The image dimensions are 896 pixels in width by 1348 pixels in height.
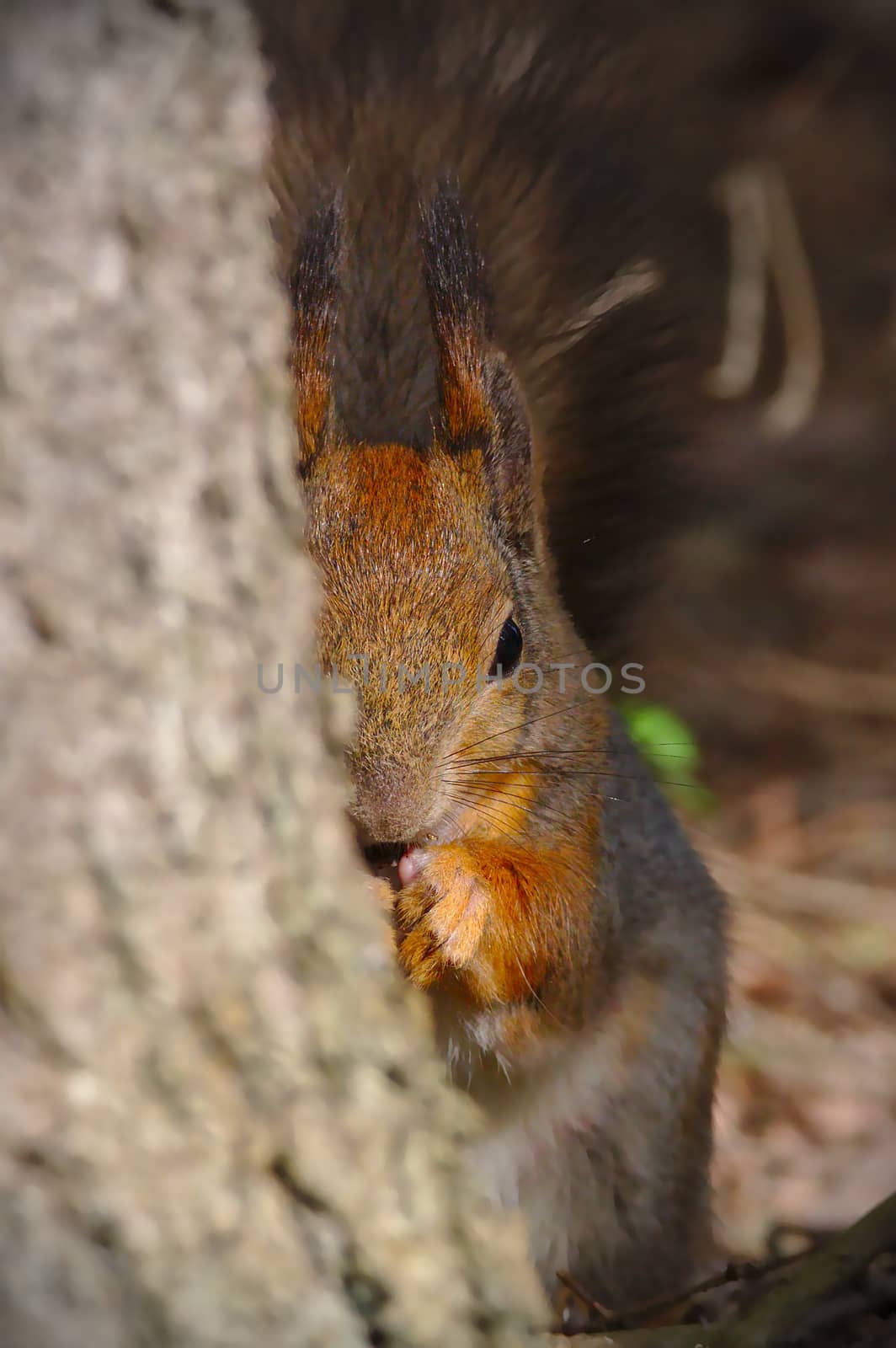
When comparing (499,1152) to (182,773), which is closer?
(182,773)

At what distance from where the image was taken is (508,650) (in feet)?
4.93

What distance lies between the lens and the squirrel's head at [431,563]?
4.36 ft

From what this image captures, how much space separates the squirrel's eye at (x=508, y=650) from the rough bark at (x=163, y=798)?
397mm

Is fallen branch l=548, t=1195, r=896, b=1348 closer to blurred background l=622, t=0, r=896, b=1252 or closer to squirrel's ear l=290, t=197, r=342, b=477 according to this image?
blurred background l=622, t=0, r=896, b=1252

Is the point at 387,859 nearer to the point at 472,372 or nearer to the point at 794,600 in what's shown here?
the point at 472,372

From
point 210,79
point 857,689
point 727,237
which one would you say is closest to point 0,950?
point 210,79

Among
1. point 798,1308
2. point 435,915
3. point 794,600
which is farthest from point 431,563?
point 794,600

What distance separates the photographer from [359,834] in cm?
131

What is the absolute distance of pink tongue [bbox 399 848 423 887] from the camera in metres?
1.46

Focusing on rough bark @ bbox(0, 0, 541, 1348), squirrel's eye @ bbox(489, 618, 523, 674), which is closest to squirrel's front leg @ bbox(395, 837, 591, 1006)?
squirrel's eye @ bbox(489, 618, 523, 674)

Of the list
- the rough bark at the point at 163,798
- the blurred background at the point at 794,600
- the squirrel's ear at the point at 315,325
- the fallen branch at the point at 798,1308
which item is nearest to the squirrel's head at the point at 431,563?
the squirrel's ear at the point at 315,325

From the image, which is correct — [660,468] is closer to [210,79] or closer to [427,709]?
[427,709]

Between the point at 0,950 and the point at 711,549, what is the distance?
10.9ft

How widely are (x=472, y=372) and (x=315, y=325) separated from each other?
21cm
